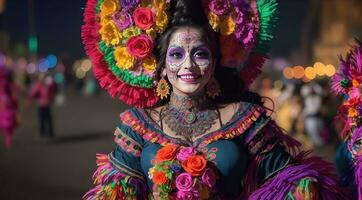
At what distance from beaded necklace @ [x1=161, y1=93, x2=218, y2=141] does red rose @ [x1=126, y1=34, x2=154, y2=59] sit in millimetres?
255

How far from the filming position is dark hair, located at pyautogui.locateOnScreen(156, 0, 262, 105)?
2783 millimetres

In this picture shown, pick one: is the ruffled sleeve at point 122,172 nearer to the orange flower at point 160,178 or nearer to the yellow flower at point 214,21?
the orange flower at point 160,178

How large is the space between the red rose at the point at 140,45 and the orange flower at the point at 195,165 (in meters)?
0.56

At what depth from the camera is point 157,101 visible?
2945mm

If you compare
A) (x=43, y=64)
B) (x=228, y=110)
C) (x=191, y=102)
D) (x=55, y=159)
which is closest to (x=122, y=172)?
(x=191, y=102)

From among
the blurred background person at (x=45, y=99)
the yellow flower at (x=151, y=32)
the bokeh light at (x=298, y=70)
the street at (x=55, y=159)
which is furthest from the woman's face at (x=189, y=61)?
the bokeh light at (x=298, y=70)

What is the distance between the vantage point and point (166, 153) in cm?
262

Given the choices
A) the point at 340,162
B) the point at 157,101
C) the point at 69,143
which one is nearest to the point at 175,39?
the point at 157,101

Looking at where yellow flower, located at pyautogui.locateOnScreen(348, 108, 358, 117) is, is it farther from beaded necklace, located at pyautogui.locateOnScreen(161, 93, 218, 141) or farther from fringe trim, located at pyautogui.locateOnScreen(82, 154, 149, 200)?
fringe trim, located at pyautogui.locateOnScreen(82, 154, 149, 200)

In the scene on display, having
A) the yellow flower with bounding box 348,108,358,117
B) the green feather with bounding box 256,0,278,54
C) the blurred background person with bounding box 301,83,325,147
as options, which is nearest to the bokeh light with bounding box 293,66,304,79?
the blurred background person with bounding box 301,83,325,147

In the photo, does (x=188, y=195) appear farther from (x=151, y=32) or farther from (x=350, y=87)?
(x=350, y=87)

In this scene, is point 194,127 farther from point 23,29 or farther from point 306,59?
point 306,59

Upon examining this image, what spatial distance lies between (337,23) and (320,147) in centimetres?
3253

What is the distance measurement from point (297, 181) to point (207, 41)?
0.78 m
